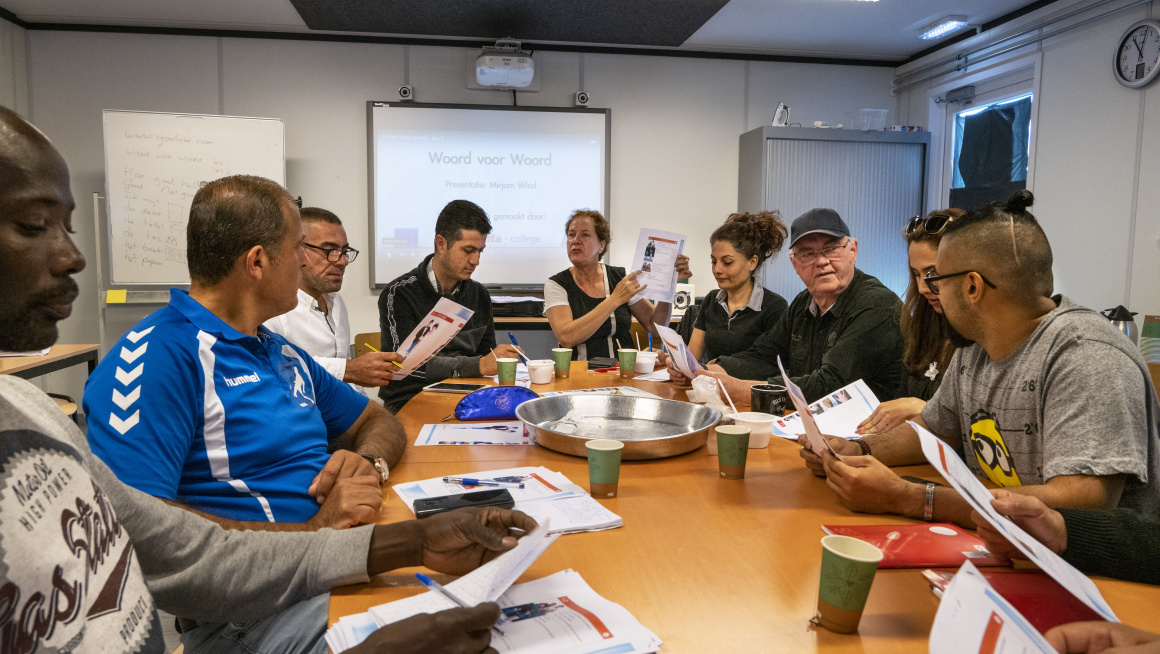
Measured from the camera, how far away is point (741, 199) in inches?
221

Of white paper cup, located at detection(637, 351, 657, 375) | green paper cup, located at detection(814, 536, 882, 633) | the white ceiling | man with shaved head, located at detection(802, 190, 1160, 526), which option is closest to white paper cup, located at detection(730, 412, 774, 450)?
man with shaved head, located at detection(802, 190, 1160, 526)

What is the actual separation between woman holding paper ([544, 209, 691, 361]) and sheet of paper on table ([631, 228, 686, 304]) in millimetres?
145

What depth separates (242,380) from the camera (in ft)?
4.65

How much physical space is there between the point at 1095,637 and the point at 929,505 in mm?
445

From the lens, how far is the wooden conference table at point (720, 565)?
895 mm

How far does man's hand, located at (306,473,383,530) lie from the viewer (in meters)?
1.25

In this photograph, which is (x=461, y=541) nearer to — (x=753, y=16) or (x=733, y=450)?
(x=733, y=450)

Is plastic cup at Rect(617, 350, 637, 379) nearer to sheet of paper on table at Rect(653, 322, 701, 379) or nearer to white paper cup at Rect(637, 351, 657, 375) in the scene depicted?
white paper cup at Rect(637, 351, 657, 375)

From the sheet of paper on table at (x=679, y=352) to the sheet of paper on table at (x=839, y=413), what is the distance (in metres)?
0.53

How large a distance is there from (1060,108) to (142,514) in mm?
5274

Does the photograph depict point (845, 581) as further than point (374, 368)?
No

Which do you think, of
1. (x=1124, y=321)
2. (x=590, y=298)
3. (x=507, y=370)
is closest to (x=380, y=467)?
(x=507, y=370)

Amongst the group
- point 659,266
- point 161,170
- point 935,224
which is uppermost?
point 161,170

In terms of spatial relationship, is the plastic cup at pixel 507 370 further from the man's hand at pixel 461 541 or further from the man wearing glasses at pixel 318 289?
the man's hand at pixel 461 541
